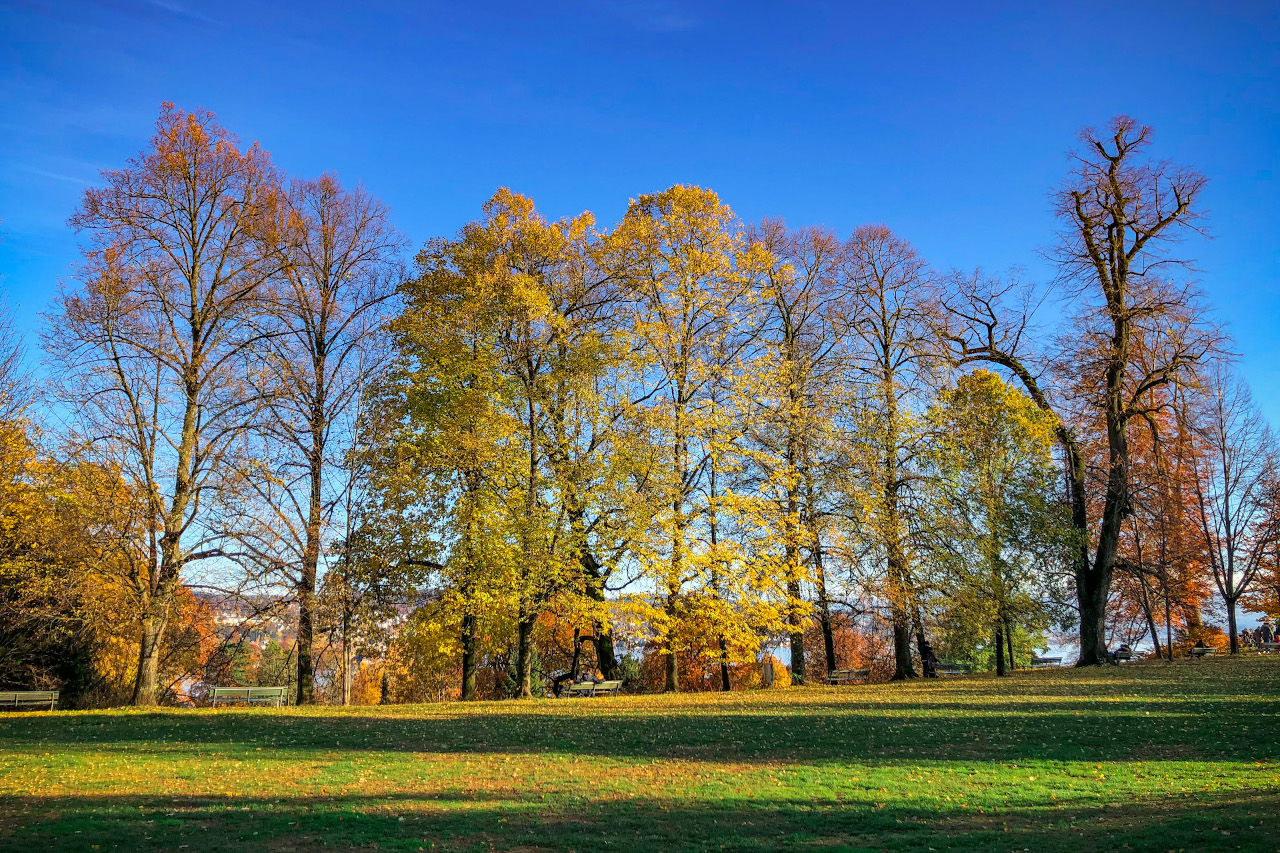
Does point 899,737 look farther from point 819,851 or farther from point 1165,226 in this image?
point 1165,226

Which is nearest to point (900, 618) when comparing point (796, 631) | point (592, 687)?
Answer: point (796, 631)

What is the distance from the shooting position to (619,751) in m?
12.9

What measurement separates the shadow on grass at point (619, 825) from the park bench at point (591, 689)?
16.4 meters

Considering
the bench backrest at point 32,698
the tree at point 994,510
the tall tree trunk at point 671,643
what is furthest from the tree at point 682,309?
the bench backrest at point 32,698

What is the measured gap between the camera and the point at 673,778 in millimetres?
10781

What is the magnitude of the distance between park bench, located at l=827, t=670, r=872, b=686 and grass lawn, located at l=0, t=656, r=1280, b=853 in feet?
35.9

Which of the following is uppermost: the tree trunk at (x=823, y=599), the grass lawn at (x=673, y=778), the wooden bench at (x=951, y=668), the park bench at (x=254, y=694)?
the tree trunk at (x=823, y=599)

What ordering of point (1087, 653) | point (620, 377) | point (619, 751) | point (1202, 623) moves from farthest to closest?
point (1202, 623) → point (1087, 653) → point (620, 377) → point (619, 751)

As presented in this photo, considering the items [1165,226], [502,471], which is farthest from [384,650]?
[1165,226]

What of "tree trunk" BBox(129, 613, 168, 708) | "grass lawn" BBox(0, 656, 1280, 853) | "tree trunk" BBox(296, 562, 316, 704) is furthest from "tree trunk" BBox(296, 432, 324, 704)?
"grass lawn" BBox(0, 656, 1280, 853)

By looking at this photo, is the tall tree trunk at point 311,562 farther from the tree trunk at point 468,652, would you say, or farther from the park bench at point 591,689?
the park bench at point 591,689

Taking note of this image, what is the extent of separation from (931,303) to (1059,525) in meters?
9.30

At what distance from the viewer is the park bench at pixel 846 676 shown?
28.4 metres

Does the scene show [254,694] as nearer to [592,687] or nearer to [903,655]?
[592,687]
